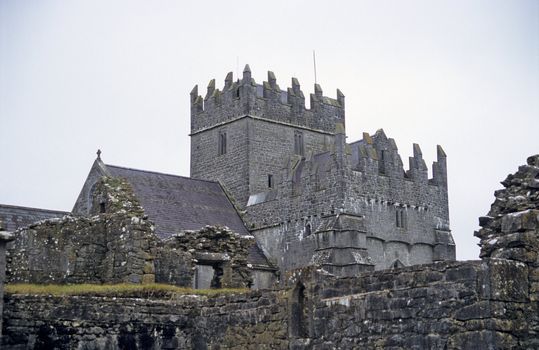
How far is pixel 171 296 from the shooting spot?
21.6 m

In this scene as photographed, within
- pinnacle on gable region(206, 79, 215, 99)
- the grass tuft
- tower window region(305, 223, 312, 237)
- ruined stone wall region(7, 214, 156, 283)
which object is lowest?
the grass tuft

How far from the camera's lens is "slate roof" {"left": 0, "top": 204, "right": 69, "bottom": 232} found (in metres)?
36.0

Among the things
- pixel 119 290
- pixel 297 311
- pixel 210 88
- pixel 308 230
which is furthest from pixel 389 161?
pixel 297 311

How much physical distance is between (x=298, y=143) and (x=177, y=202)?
1180 centimetres

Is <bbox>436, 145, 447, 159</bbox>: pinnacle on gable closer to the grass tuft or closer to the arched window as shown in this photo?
the grass tuft

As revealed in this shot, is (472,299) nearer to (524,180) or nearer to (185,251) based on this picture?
(524,180)

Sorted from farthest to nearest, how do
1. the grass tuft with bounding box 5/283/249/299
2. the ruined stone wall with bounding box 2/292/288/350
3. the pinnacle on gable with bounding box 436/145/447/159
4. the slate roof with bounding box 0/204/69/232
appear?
1. the pinnacle on gable with bounding box 436/145/447/159
2. the slate roof with bounding box 0/204/69/232
3. the grass tuft with bounding box 5/283/249/299
4. the ruined stone wall with bounding box 2/292/288/350

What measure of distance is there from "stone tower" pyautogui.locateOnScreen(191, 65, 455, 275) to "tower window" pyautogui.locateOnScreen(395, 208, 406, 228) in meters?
0.05

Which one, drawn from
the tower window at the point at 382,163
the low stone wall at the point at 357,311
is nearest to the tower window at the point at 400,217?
the tower window at the point at 382,163

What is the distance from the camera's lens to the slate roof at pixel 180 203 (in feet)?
155

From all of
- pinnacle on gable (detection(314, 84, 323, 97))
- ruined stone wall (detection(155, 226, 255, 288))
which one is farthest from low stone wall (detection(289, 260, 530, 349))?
pinnacle on gable (detection(314, 84, 323, 97))

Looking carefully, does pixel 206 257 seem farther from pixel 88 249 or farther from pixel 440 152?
pixel 440 152

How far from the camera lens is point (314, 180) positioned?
52.4m

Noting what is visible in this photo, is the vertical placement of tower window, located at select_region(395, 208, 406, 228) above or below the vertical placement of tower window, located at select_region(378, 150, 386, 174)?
below
